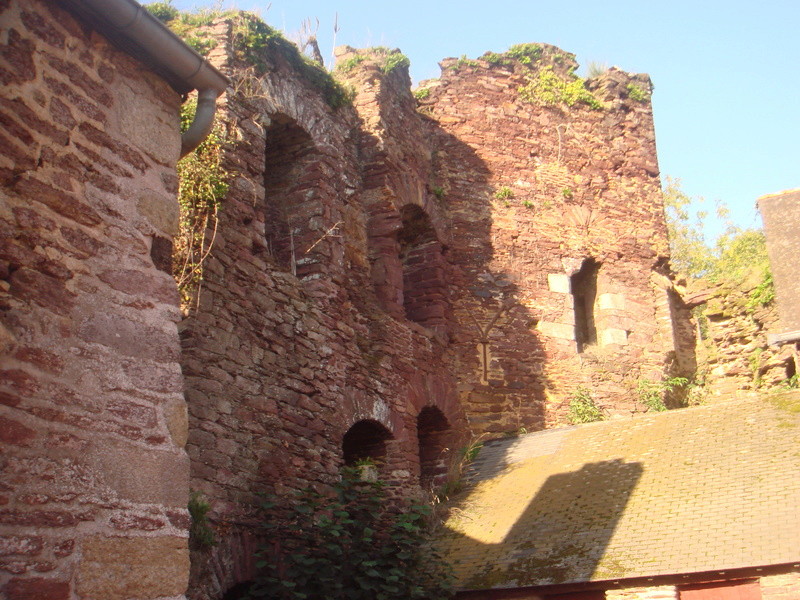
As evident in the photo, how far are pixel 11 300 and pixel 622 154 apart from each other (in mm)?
13512

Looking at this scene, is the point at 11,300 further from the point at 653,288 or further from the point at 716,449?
the point at 653,288

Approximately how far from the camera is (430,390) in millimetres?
11641

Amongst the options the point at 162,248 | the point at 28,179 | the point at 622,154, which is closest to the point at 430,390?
the point at 622,154

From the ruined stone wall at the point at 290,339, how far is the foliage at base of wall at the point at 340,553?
0.23m

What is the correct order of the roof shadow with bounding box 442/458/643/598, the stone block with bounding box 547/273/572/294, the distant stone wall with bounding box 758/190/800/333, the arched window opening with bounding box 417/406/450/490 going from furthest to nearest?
the stone block with bounding box 547/273/572/294 < the distant stone wall with bounding box 758/190/800/333 < the arched window opening with bounding box 417/406/450/490 < the roof shadow with bounding box 442/458/643/598

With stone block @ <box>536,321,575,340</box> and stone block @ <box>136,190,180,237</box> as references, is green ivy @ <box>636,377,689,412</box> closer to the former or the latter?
stone block @ <box>536,321,575,340</box>

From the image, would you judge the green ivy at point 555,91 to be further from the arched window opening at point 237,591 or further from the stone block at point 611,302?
the arched window opening at point 237,591

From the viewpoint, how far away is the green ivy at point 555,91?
15.5 meters

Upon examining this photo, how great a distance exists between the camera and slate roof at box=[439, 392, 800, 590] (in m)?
8.06

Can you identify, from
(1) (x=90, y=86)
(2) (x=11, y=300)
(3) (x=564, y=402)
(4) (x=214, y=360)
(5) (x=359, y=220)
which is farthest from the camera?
(3) (x=564, y=402)

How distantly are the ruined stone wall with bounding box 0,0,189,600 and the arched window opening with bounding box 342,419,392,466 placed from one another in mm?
6164

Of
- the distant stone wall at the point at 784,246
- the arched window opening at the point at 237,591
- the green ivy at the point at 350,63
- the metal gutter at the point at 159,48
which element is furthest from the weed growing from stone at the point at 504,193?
the metal gutter at the point at 159,48

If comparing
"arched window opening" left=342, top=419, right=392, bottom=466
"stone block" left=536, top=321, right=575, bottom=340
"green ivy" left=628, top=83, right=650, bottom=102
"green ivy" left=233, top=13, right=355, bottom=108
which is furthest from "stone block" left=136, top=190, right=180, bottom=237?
A: "green ivy" left=628, top=83, right=650, bottom=102

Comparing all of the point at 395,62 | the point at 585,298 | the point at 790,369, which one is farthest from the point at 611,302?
the point at 395,62
